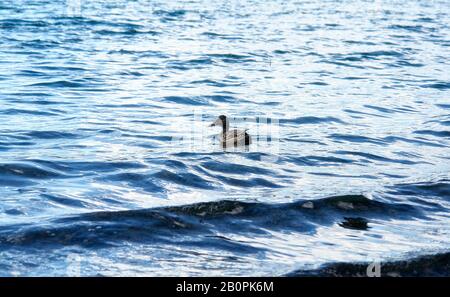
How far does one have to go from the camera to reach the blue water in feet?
28.6

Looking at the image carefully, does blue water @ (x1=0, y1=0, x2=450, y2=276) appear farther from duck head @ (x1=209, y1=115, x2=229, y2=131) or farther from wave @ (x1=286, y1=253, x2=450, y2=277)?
duck head @ (x1=209, y1=115, x2=229, y2=131)

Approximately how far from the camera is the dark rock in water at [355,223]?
376 inches

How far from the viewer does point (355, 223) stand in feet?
31.9

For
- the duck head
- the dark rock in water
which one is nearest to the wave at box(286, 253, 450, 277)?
the dark rock in water

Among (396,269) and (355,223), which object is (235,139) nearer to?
(355,223)

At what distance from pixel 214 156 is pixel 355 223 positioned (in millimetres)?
3974

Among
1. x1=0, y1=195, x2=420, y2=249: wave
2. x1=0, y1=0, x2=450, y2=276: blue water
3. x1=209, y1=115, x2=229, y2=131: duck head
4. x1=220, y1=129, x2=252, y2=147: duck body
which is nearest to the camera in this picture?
x1=0, y1=0, x2=450, y2=276: blue water

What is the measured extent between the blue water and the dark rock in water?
39mm

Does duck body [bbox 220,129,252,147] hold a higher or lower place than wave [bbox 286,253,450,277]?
lower

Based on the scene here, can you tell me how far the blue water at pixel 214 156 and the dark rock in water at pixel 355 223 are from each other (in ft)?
0.13

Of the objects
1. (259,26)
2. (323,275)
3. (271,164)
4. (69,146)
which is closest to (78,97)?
Answer: (69,146)

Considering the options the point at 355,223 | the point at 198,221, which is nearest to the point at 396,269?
the point at 355,223

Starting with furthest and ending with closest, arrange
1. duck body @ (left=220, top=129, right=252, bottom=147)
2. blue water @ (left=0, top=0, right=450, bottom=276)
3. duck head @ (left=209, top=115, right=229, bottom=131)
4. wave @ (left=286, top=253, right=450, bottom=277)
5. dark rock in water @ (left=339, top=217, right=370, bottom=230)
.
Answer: duck head @ (left=209, top=115, right=229, bottom=131) < duck body @ (left=220, top=129, right=252, bottom=147) < dark rock in water @ (left=339, top=217, right=370, bottom=230) < blue water @ (left=0, top=0, right=450, bottom=276) < wave @ (left=286, top=253, right=450, bottom=277)
